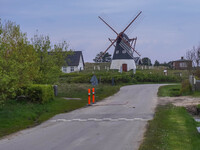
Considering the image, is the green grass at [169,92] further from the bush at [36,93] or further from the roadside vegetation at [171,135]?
the roadside vegetation at [171,135]

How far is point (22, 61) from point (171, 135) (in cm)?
1353

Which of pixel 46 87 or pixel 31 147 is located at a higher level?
pixel 46 87

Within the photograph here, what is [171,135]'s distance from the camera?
11.8m

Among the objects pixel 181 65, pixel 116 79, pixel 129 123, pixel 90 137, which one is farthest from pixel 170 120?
pixel 181 65

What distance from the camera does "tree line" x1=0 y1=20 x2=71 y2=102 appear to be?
16219 mm

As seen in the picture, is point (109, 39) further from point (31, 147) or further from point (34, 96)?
point (31, 147)

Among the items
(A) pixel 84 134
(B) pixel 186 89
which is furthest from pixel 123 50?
(A) pixel 84 134

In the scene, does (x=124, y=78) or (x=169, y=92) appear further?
(x=124, y=78)

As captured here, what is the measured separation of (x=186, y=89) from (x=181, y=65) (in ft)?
166

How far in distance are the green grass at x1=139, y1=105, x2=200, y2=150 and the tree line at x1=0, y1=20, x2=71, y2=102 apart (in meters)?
7.00

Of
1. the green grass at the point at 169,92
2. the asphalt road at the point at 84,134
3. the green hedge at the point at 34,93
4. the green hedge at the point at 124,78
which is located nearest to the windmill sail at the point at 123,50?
the green hedge at the point at 124,78

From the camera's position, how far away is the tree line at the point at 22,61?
53.2 ft

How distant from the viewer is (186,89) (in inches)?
1276

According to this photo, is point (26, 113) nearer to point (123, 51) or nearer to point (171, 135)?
point (171, 135)
